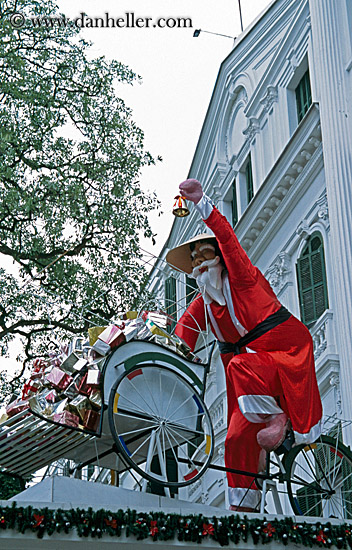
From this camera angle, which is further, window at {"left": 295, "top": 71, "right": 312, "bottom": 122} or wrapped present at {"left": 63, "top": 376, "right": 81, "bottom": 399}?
window at {"left": 295, "top": 71, "right": 312, "bottom": 122}

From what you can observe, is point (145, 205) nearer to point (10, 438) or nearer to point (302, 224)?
point (302, 224)

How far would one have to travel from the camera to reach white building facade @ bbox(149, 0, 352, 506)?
43.4 feet

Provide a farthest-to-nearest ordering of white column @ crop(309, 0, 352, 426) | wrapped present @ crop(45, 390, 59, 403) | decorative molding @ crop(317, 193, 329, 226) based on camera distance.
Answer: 1. decorative molding @ crop(317, 193, 329, 226)
2. white column @ crop(309, 0, 352, 426)
3. wrapped present @ crop(45, 390, 59, 403)

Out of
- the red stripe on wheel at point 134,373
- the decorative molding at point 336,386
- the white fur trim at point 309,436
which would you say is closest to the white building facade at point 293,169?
the decorative molding at point 336,386

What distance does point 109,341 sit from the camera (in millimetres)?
8852

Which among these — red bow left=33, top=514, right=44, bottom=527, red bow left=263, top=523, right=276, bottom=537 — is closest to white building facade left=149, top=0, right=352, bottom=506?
red bow left=263, top=523, right=276, bottom=537

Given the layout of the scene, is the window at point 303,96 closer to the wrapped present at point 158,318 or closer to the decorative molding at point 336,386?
the decorative molding at point 336,386

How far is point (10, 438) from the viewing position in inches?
340

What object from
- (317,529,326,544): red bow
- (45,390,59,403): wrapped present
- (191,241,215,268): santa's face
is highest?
(191,241,215,268): santa's face

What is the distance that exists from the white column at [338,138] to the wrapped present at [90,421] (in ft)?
13.9

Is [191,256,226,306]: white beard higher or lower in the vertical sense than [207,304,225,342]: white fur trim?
higher

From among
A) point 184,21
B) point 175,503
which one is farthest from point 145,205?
point 175,503

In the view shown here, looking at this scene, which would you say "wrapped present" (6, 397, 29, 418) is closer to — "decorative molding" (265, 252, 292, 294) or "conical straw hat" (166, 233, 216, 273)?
"conical straw hat" (166, 233, 216, 273)

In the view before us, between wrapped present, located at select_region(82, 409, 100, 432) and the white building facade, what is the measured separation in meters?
4.26
